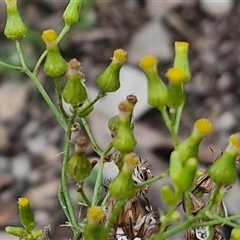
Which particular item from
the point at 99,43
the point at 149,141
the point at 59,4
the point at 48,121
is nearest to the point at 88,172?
the point at 149,141

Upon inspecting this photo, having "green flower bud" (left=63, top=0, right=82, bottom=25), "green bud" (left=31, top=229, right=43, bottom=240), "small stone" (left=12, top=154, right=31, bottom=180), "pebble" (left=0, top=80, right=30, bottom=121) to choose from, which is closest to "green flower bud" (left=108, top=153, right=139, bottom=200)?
"green bud" (left=31, top=229, right=43, bottom=240)

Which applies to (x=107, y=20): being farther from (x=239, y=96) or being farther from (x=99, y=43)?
(x=239, y=96)

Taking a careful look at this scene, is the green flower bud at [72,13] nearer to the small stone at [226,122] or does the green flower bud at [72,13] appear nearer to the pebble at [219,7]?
the small stone at [226,122]

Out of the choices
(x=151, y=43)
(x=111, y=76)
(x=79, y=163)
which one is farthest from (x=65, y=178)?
(x=151, y=43)

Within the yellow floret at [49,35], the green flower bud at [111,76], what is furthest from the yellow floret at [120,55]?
the yellow floret at [49,35]

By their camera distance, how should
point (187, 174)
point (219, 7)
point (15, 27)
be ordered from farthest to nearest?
point (219, 7) < point (15, 27) < point (187, 174)

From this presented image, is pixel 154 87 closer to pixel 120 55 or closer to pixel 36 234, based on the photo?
pixel 120 55

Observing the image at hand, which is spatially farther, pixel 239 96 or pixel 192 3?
pixel 192 3
